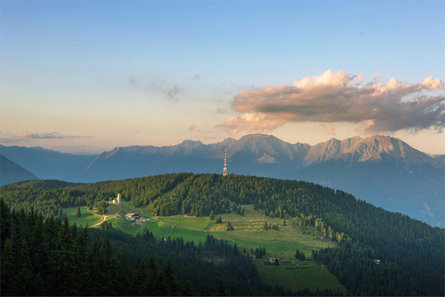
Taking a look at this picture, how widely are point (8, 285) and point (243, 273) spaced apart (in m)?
119

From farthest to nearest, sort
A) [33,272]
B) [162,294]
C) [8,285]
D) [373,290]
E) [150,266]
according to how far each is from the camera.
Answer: [373,290] → [150,266] → [162,294] → [33,272] → [8,285]

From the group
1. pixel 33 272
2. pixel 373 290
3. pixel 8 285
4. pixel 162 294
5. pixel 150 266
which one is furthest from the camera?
pixel 373 290

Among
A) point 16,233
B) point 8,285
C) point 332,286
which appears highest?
point 16,233

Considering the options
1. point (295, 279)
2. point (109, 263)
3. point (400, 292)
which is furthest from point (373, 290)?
point (109, 263)

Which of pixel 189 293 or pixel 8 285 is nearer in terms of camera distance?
pixel 8 285

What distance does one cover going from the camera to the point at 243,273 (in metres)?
197

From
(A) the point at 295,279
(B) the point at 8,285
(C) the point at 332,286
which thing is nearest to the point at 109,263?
(B) the point at 8,285

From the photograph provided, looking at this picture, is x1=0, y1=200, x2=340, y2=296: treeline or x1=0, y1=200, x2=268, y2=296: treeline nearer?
x1=0, y1=200, x2=340, y2=296: treeline

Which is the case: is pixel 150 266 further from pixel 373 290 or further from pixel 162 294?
pixel 373 290

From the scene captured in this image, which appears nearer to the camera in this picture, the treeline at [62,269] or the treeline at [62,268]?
the treeline at [62,269]

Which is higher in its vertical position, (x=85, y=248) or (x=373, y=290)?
(x=85, y=248)

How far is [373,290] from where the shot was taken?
194 metres

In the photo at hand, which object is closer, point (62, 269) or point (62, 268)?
point (62, 269)

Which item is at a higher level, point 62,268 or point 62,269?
point 62,268
